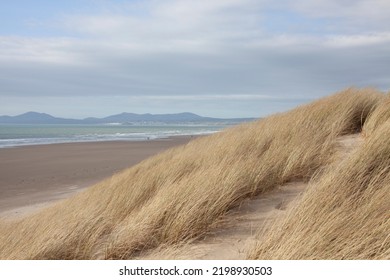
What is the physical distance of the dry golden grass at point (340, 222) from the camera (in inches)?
120

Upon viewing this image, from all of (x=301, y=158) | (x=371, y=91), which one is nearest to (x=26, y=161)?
(x=371, y=91)

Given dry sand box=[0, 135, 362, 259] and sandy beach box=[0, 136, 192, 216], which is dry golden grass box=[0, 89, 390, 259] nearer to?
dry sand box=[0, 135, 362, 259]

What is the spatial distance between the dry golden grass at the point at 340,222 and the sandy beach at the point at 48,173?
808 cm

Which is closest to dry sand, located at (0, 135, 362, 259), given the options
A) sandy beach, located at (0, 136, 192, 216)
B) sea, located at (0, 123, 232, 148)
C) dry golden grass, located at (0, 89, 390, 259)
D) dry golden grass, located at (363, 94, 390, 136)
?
sandy beach, located at (0, 136, 192, 216)

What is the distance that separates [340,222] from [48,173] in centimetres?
1572

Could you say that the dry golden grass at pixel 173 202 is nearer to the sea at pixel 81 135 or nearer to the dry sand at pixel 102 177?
the dry sand at pixel 102 177

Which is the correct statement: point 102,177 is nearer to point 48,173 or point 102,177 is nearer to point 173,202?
point 48,173

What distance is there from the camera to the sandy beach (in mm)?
12172

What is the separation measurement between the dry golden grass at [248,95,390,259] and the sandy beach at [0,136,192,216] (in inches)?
318

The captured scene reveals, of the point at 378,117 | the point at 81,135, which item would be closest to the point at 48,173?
the point at 378,117

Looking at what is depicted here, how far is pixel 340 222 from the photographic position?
3281 mm

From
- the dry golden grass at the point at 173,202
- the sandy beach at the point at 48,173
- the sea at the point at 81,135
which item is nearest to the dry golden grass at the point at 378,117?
the dry golden grass at the point at 173,202

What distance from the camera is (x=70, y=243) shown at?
4223 millimetres
